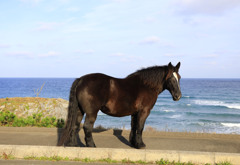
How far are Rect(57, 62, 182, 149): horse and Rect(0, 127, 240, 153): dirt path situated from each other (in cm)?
73

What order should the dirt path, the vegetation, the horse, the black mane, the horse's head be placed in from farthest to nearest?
the vegetation
the dirt path
the black mane
the horse's head
the horse

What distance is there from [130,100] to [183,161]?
1.88 m

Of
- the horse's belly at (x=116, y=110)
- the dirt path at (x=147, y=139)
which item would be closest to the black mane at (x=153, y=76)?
the horse's belly at (x=116, y=110)

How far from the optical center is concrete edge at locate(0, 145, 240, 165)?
5391mm

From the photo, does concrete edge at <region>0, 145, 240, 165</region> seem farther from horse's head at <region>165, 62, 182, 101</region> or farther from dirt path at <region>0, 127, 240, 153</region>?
horse's head at <region>165, 62, 182, 101</region>

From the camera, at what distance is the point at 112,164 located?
208 inches

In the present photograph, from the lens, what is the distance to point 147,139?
735cm

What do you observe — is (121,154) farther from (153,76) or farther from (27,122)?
(27,122)

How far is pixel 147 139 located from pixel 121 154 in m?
2.02

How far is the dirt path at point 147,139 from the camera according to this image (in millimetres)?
6707

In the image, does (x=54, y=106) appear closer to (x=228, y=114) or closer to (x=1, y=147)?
(x=1, y=147)

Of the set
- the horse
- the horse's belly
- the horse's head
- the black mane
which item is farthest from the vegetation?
the horse's head

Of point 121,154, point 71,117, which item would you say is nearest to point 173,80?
point 121,154

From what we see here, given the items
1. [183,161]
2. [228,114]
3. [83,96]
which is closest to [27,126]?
[83,96]
